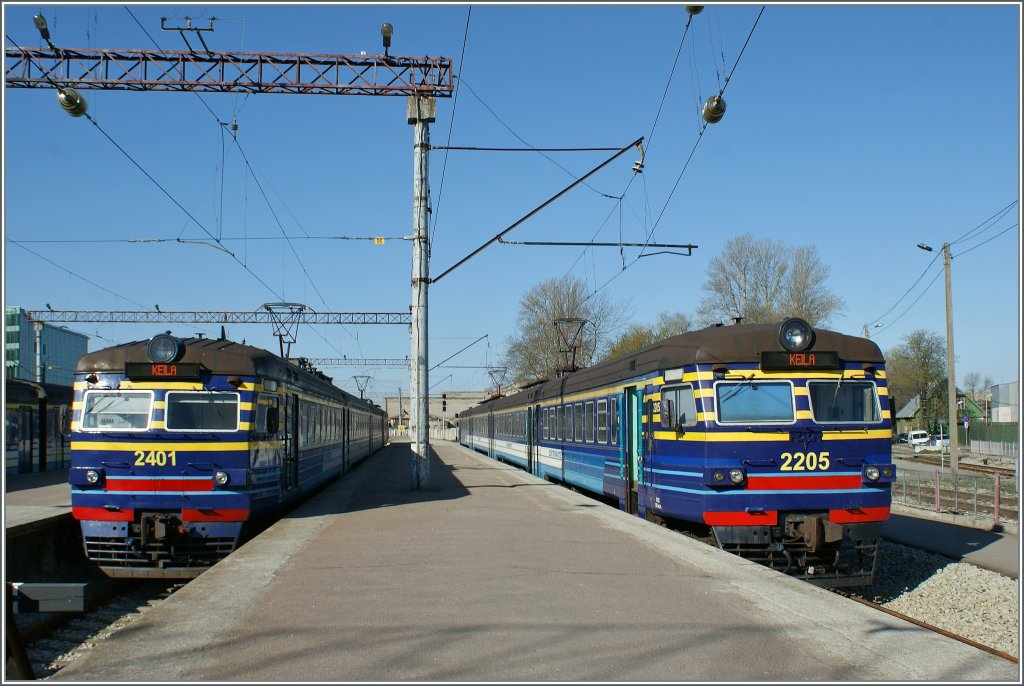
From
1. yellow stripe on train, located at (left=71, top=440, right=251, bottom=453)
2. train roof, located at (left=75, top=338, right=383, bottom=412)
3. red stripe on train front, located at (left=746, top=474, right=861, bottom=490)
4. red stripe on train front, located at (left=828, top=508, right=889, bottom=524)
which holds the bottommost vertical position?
red stripe on train front, located at (left=828, top=508, right=889, bottom=524)

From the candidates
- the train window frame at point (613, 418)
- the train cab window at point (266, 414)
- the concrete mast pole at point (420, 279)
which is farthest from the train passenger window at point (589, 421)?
the train cab window at point (266, 414)

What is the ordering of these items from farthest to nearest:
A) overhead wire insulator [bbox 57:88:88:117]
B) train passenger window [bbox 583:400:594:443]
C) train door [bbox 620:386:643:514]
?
train passenger window [bbox 583:400:594:443], train door [bbox 620:386:643:514], overhead wire insulator [bbox 57:88:88:117]

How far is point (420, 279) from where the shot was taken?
18.2 m

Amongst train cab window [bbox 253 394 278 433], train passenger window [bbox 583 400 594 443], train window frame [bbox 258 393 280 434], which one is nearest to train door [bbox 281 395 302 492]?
train cab window [bbox 253 394 278 433]

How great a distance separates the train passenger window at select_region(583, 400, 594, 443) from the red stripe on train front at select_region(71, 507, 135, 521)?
896cm

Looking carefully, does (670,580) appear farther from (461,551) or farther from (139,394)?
(139,394)

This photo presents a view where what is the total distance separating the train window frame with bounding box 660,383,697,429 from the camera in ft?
34.8

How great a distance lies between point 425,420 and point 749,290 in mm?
35997

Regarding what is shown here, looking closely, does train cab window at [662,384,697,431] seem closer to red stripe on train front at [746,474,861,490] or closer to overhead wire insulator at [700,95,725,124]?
red stripe on train front at [746,474,861,490]

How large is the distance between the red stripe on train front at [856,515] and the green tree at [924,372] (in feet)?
201

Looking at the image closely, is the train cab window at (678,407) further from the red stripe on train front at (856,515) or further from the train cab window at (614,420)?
the train cab window at (614,420)

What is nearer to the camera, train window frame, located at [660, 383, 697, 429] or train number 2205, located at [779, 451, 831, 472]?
train number 2205, located at [779, 451, 831, 472]

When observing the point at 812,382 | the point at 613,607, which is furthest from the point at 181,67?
the point at 613,607

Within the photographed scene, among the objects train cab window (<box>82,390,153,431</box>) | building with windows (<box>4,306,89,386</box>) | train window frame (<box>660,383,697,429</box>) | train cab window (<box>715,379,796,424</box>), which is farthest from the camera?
building with windows (<box>4,306,89,386</box>)
